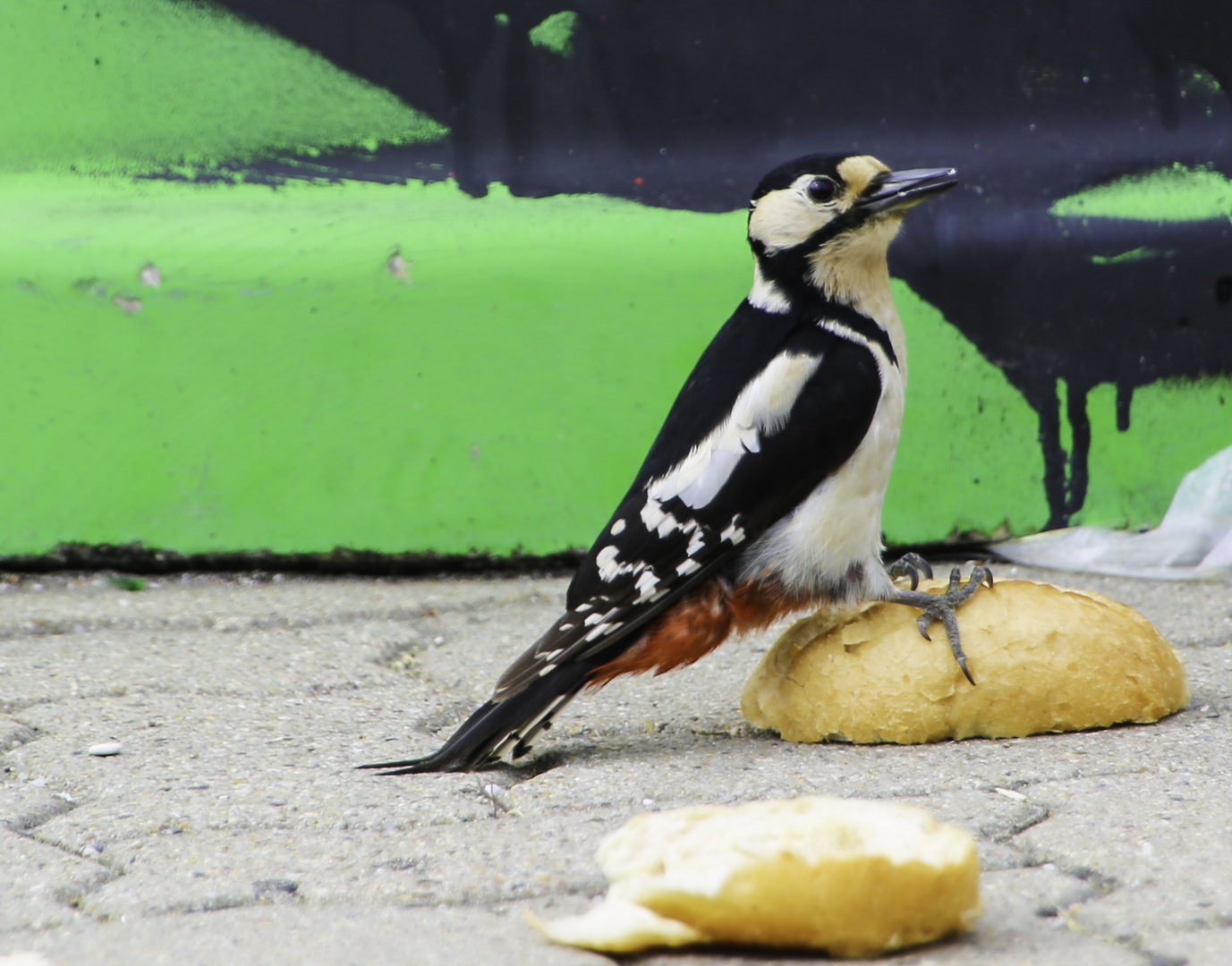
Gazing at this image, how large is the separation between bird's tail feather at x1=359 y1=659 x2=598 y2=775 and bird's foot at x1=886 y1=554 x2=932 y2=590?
1.97ft

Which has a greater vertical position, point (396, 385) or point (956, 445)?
point (396, 385)

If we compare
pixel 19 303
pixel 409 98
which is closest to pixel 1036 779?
pixel 409 98

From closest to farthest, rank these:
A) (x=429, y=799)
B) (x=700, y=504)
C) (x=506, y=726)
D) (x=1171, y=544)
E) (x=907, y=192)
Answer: (x=429, y=799), (x=506, y=726), (x=700, y=504), (x=907, y=192), (x=1171, y=544)

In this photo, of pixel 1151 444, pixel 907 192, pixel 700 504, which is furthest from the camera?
pixel 1151 444

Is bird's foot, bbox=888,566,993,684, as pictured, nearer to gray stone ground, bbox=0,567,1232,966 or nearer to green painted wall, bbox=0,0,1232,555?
gray stone ground, bbox=0,567,1232,966

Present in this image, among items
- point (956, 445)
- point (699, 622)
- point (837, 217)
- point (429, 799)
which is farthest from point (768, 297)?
point (956, 445)

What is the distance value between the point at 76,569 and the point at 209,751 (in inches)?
61.2

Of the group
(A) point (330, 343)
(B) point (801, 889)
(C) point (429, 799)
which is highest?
(A) point (330, 343)

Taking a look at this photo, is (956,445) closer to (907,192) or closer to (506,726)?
(907,192)

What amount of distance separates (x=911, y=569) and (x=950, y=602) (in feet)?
0.73

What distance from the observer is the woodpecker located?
1.96 m

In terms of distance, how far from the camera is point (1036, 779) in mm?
1675

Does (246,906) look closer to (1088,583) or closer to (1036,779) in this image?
(1036,779)

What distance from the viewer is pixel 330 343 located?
3271 millimetres
